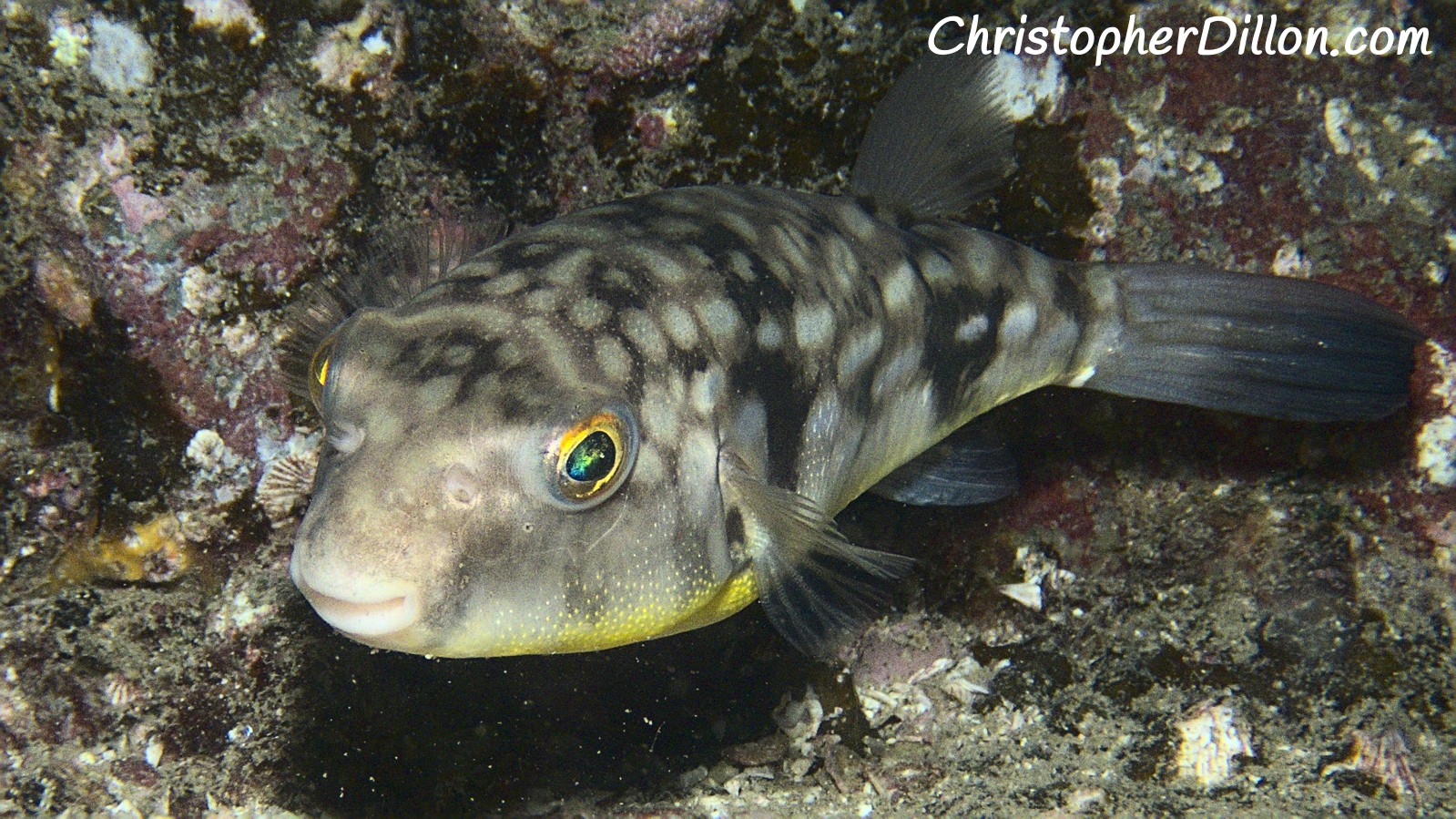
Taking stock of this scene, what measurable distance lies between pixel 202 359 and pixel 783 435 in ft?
6.49

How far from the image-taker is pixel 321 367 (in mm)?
2109

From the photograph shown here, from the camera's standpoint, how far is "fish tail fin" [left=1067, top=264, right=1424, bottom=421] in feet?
9.71

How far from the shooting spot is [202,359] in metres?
2.85

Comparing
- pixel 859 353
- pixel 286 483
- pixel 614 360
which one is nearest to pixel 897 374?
pixel 859 353

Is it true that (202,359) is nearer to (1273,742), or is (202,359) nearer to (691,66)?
(691,66)

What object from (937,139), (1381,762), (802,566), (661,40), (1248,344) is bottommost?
(1381,762)

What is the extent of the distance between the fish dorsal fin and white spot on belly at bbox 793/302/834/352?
436 millimetres

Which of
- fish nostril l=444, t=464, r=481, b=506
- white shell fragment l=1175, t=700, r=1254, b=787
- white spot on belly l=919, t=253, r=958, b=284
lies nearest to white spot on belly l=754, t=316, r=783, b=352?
white spot on belly l=919, t=253, r=958, b=284

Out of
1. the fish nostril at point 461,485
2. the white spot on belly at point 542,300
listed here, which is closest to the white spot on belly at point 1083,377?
the white spot on belly at point 542,300

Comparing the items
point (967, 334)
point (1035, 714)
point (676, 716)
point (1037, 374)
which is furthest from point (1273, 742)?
point (676, 716)

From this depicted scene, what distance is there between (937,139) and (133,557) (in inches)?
124

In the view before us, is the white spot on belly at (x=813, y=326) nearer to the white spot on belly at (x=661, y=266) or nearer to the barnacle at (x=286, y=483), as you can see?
the white spot on belly at (x=661, y=266)

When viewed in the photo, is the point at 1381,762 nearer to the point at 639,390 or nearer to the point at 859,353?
the point at 859,353

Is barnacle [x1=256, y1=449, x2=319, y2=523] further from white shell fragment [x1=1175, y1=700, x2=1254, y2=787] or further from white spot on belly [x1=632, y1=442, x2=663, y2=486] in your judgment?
white shell fragment [x1=1175, y1=700, x2=1254, y2=787]
